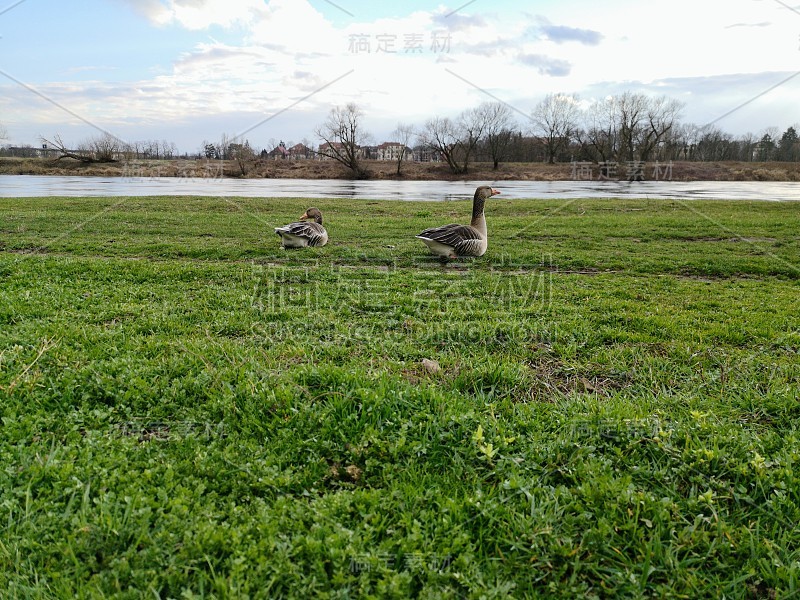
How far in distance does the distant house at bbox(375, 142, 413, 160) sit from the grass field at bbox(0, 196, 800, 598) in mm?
71018

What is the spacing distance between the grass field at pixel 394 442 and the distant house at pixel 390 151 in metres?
71.0

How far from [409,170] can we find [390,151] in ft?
51.5

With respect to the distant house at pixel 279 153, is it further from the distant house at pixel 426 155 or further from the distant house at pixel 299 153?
the distant house at pixel 426 155

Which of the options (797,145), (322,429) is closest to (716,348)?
(322,429)

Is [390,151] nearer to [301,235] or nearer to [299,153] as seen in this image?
[299,153]

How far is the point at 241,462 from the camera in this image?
3.50 meters

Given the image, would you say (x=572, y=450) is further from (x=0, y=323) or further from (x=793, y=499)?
(x=0, y=323)

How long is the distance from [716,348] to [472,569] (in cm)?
425

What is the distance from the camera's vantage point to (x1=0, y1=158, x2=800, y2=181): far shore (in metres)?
47.8

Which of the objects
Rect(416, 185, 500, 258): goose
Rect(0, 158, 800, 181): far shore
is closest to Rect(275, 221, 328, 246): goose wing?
Rect(416, 185, 500, 258): goose

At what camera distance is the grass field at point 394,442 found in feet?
9.04

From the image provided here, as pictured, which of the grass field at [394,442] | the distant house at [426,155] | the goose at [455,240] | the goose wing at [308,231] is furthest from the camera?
the distant house at [426,155]

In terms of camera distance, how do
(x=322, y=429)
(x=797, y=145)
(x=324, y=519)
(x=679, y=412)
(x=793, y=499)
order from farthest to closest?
(x=797, y=145) < (x=679, y=412) < (x=322, y=429) < (x=793, y=499) < (x=324, y=519)

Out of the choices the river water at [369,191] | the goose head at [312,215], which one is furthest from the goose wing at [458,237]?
the river water at [369,191]
